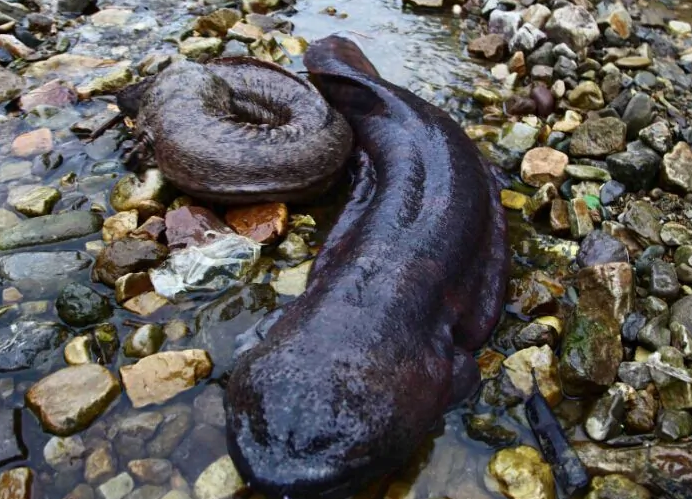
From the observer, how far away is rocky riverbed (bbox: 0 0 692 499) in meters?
3.29

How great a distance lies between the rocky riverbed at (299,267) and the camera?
3.29 meters

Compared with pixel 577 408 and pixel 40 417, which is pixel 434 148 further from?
pixel 40 417

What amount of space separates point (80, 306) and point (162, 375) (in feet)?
2.61

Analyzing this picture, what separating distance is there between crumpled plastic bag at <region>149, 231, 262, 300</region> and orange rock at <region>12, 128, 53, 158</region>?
2.04m

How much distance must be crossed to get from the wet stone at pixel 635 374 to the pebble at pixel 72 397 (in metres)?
2.91

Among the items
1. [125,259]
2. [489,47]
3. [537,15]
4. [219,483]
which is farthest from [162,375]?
[537,15]

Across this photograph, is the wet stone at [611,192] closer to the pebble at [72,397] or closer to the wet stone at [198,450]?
the wet stone at [198,450]

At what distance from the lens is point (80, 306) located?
391 cm

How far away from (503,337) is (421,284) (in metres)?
0.82

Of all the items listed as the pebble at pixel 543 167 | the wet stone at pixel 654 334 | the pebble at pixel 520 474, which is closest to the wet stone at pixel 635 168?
the pebble at pixel 543 167

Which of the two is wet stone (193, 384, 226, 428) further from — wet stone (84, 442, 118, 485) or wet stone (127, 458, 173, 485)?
wet stone (84, 442, 118, 485)

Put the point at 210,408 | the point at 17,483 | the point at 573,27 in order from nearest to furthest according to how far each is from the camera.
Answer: the point at 17,483, the point at 210,408, the point at 573,27

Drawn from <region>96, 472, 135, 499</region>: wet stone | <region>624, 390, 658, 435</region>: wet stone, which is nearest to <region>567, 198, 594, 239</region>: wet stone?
<region>624, 390, 658, 435</region>: wet stone

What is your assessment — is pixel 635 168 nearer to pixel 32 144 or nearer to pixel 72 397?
pixel 72 397
